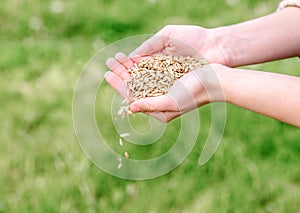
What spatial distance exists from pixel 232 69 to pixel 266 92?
0.18 m

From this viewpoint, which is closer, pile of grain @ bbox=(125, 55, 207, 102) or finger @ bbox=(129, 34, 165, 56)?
pile of grain @ bbox=(125, 55, 207, 102)

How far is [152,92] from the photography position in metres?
1.96

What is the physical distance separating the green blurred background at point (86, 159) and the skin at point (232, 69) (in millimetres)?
493

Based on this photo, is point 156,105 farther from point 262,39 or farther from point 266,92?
point 262,39

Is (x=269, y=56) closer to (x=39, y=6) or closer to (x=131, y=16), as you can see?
(x=131, y=16)

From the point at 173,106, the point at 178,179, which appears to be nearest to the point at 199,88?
the point at 173,106

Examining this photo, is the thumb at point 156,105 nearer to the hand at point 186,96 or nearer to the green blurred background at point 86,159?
the hand at point 186,96

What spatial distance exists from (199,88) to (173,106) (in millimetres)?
106

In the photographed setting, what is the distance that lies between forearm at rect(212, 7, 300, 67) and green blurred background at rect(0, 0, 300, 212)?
527 millimetres

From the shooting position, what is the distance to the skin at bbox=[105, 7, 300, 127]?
1.71 meters

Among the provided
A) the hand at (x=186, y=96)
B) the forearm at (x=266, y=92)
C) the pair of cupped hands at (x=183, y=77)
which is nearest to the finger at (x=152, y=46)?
the pair of cupped hands at (x=183, y=77)

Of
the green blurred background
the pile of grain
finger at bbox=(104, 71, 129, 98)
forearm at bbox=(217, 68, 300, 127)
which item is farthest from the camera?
the green blurred background

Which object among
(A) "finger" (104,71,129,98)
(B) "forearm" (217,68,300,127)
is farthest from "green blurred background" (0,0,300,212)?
(B) "forearm" (217,68,300,127)

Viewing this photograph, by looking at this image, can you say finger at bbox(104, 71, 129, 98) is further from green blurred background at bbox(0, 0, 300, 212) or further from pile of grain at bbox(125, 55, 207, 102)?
green blurred background at bbox(0, 0, 300, 212)
